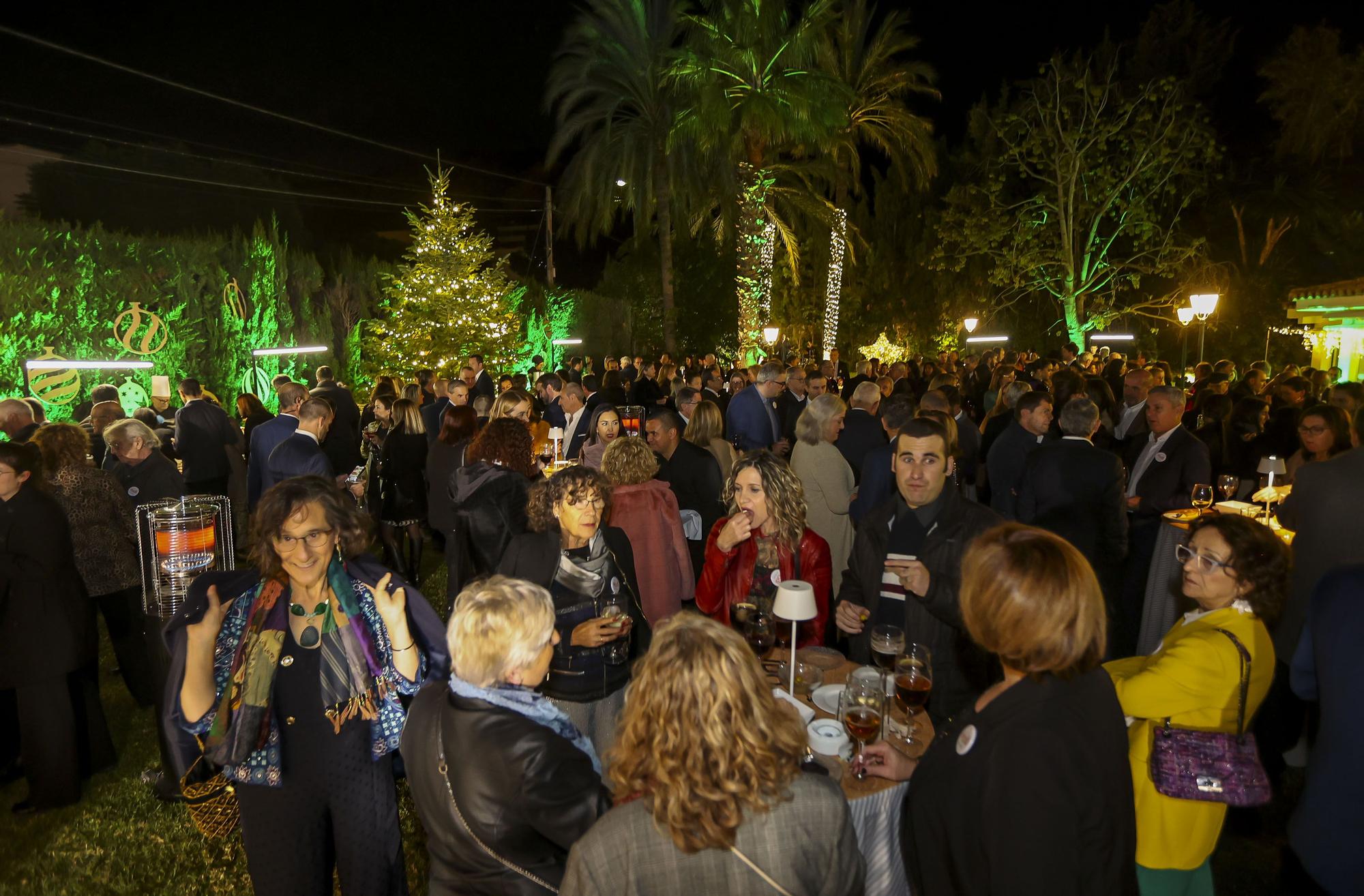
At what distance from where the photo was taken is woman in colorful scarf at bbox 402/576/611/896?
Result: 1913 millimetres

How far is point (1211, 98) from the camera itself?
979 inches

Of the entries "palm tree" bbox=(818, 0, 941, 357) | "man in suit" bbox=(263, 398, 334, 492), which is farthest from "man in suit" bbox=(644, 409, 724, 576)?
"palm tree" bbox=(818, 0, 941, 357)

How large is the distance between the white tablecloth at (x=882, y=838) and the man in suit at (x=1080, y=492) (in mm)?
3224

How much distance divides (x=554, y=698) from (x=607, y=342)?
23598 mm

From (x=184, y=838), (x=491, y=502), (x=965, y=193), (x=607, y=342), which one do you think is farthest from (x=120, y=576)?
(x=965, y=193)

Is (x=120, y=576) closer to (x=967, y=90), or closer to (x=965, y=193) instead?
(x=965, y=193)

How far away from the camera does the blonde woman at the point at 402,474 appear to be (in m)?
7.12

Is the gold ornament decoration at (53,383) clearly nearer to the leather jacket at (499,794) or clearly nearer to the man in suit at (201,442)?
the man in suit at (201,442)

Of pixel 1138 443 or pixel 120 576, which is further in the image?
pixel 1138 443

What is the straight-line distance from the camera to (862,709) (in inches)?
93.9

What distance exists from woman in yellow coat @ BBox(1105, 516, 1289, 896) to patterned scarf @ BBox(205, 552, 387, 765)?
245cm

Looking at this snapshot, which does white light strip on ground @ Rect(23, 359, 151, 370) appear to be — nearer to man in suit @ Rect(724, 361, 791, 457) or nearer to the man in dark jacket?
man in suit @ Rect(724, 361, 791, 457)

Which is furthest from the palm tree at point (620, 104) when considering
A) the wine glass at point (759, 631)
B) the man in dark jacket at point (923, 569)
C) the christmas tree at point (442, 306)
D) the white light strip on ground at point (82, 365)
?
the wine glass at point (759, 631)

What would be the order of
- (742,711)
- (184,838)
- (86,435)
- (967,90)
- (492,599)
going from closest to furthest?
1. (742,711)
2. (492,599)
3. (184,838)
4. (86,435)
5. (967,90)
